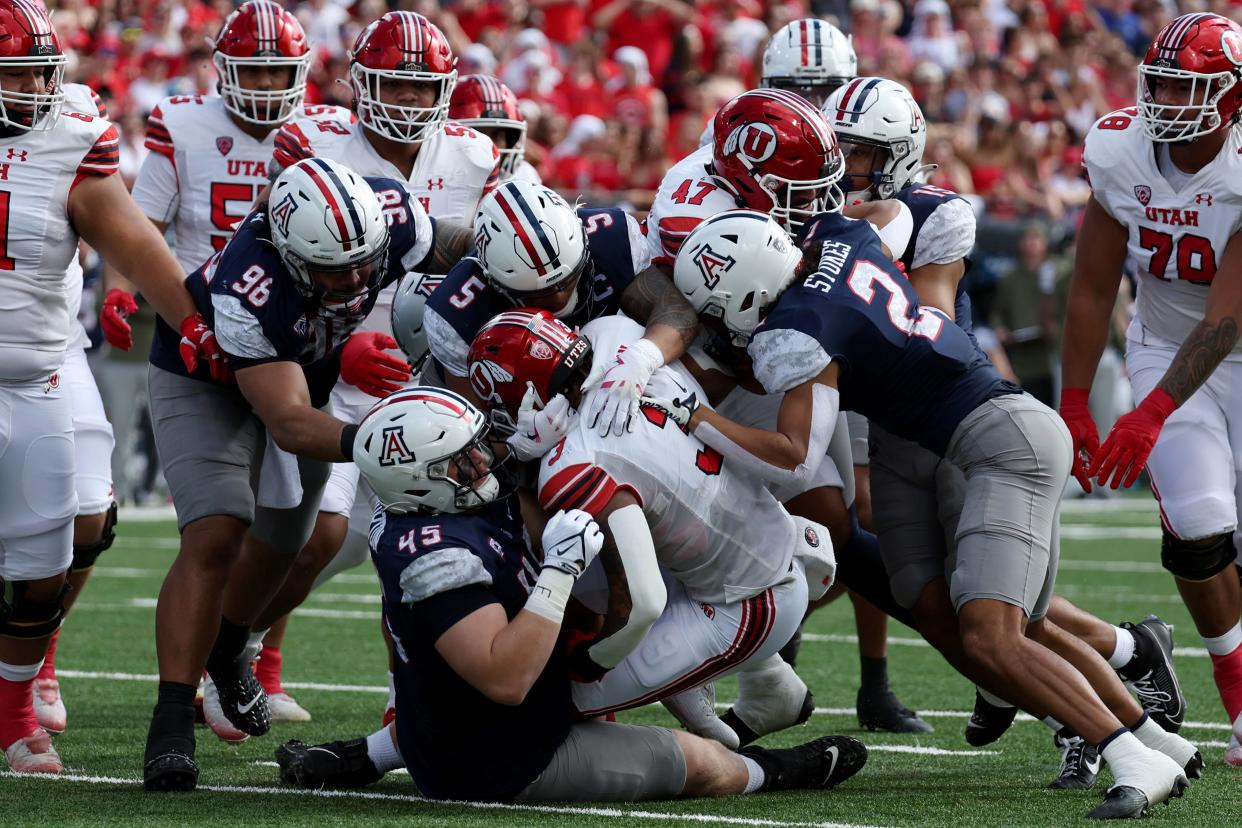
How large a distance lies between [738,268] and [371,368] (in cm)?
117

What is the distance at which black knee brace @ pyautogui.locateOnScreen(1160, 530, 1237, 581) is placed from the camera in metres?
5.03

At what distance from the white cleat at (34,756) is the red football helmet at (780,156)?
7.74 ft

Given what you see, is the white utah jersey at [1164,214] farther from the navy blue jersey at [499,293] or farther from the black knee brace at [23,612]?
the black knee brace at [23,612]

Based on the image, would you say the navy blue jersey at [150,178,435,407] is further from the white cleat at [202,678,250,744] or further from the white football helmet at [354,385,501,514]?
the white cleat at [202,678,250,744]

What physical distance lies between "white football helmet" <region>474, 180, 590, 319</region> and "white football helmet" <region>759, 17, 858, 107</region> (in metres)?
1.97

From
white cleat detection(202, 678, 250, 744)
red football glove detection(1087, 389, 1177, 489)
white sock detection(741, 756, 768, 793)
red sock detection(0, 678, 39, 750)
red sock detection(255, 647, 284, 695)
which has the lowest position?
red sock detection(255, 647, 284, 695)

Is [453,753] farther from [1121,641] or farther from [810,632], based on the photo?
[810,632]

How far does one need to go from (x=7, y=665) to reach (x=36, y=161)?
4.48 ft

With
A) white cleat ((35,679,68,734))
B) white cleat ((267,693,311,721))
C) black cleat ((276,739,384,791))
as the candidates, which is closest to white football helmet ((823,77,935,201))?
black cleat ((276,739,384,791))

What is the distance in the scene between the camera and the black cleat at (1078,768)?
Answer: 14.5 ft

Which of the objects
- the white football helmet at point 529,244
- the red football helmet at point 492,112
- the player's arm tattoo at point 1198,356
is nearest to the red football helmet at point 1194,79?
the player's arm tattoo at point 1198,356

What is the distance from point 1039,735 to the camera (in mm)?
5352

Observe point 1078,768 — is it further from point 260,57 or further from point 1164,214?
point 260,57

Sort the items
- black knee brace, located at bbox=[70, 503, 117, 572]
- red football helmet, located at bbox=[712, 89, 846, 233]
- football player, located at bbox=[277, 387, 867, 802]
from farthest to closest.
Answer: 1. black knee brace, located at bbox=[70, 503, 117, 572]
2. red football helmet, located at bbox=[712, 89, 846, 233]
3. football player, located at bbox=[277, 387, 867, 802]
